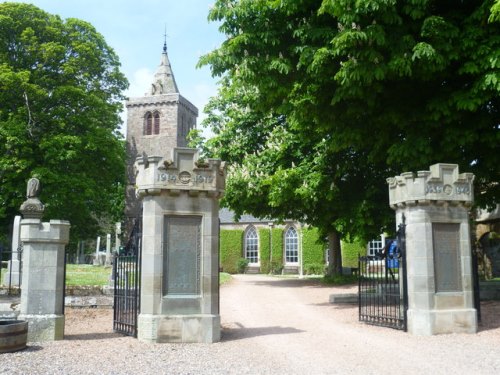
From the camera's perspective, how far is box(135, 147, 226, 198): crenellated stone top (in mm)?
10023

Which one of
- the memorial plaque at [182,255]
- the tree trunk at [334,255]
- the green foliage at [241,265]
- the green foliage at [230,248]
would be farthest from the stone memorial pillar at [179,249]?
the green foliage at [230,248]

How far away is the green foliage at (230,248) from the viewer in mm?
44062

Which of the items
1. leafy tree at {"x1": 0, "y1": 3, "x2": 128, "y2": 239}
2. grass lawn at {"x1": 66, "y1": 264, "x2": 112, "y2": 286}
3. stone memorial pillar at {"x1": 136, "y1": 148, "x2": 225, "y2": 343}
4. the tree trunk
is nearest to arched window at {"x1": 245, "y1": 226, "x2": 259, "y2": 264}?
leafy tree at {"x1": 0, "y1": 3, "x2": 128, "y2": 239}

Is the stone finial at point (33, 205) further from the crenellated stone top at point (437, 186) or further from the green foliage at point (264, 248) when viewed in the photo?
the green foliage at point (264, 248)

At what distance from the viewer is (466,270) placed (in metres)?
11.3

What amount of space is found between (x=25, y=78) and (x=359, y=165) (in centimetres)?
1780

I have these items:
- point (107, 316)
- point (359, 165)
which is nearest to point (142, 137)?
point (359, 165)

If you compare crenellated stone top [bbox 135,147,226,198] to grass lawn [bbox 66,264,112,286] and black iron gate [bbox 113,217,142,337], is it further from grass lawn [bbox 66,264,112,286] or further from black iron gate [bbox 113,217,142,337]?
grass lawn [bbox 66,264,112,286]

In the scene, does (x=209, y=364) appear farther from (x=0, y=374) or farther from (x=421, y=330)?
(x=421, y=330)

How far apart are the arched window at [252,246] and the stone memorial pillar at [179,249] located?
3463 cm

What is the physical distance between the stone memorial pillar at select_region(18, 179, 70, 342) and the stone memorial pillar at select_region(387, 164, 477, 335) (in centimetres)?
702

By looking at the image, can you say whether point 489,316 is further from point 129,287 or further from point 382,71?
point 129,287

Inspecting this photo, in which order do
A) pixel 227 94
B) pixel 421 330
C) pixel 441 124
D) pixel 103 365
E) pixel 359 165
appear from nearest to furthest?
pixel 103 365
pixel 421 330
pixel 441 124
pixel 359 165
pixel 227 94

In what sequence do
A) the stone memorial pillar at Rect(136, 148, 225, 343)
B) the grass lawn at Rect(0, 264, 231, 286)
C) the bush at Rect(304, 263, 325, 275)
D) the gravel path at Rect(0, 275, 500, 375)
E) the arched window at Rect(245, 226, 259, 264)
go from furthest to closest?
the arched window at Rect(245, 226, 259, 264)
the bush at Rect(304, 263, 325, 275)
the grass lawn at Rect(0, 264, 231, 286)
the stone memorial pillar at Rect(136, 148, 225, 343)
the gravel path at Rect(0, 275, 500, 375)
